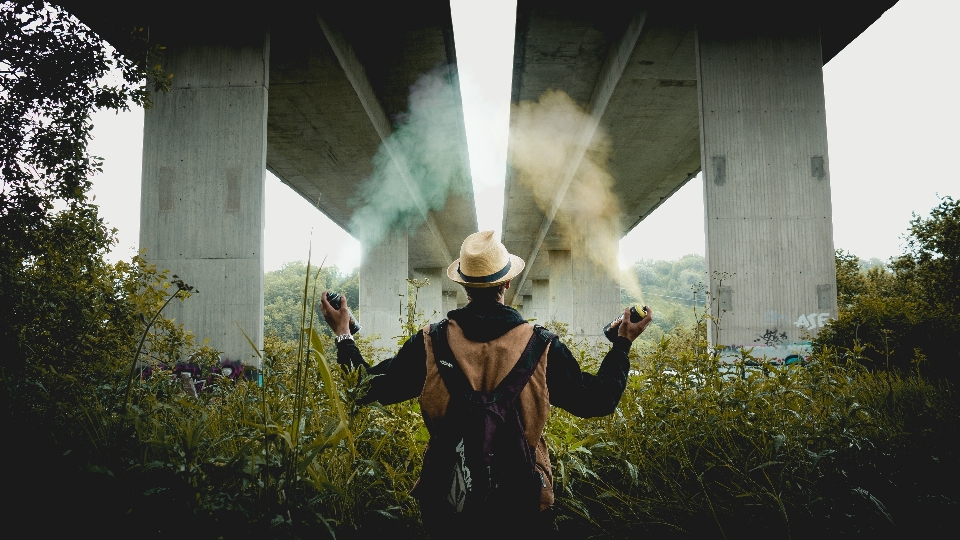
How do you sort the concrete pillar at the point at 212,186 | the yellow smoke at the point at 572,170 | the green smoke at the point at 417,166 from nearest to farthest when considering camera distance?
the concrete pillar at the point at 212,186 < the green smoke at the point at 417,166 < the yellow smoke at the point at 572,170

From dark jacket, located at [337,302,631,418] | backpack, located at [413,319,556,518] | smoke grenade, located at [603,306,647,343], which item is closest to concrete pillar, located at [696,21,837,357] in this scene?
smoke grenade, located at [603,306,647,343]

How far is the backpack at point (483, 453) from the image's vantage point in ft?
6.55

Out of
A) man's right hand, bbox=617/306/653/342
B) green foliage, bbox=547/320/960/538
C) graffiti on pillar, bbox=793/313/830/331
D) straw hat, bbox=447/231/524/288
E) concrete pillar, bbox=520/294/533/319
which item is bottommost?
green foliage, bbox=547/320/960/538

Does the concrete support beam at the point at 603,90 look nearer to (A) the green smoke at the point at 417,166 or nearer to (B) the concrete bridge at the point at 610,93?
(B) the concrete bridge at the point at 610,93


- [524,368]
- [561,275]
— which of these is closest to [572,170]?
[561,275]

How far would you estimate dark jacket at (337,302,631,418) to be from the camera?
223cm

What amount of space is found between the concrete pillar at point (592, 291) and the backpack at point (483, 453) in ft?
78.9

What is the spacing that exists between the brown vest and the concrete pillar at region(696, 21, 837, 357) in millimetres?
7905

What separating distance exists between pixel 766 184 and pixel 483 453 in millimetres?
9459

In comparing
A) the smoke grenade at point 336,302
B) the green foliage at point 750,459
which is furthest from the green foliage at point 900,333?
the smoke grenade at point 336,302

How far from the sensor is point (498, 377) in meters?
2.13

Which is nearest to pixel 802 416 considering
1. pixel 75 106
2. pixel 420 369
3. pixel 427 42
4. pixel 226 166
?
pixel 420 369

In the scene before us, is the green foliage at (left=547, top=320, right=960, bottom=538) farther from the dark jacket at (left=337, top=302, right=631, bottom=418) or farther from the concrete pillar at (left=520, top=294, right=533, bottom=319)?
the concrete pillar at (left=520, top=294, right=533, bottom=319)

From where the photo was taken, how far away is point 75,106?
3578mm
